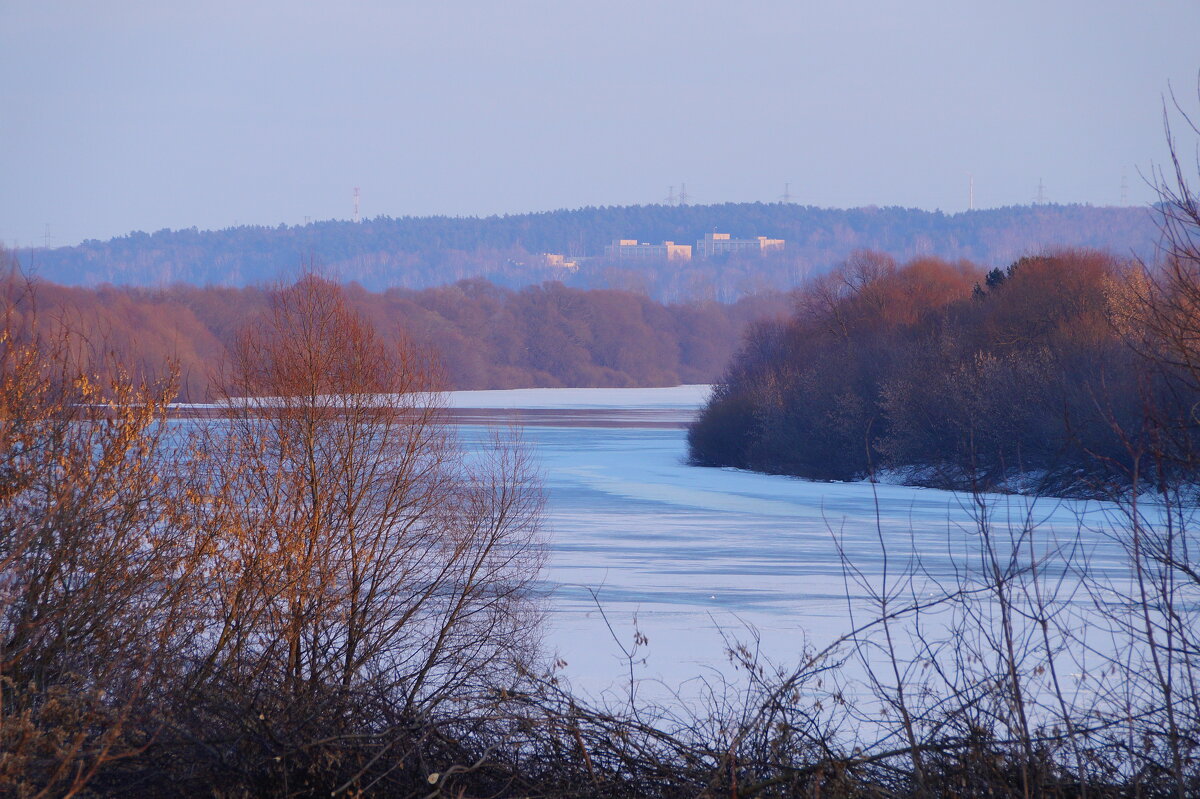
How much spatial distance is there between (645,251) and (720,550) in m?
177

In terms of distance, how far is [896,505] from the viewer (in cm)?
2552

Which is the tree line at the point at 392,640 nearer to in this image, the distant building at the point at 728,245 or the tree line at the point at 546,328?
the tree line at the point at 546,328

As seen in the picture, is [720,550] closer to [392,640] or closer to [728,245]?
[392,640]

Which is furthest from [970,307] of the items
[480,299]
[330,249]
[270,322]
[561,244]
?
[561,244]

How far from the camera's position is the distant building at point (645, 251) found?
188125 millimetres

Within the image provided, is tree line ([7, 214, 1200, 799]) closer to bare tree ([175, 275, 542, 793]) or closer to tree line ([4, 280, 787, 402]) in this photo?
bare tree ([175, 275, 542, 793])

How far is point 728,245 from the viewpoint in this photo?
188m

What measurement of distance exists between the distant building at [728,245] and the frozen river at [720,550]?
489ft

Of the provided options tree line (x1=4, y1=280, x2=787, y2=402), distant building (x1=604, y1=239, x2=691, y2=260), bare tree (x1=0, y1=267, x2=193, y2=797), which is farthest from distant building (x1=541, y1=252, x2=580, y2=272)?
bare tree (x1=0, y1=267, x2=193, y2=797)

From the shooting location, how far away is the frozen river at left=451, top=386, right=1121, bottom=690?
448 inches

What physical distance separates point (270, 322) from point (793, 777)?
1434 cm

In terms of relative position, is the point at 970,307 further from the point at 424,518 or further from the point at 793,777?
the point at 793,777

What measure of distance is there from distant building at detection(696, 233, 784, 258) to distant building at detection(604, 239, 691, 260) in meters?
2.62

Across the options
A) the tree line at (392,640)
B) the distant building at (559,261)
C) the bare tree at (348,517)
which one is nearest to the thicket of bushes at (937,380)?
the tree line at (392,640)
